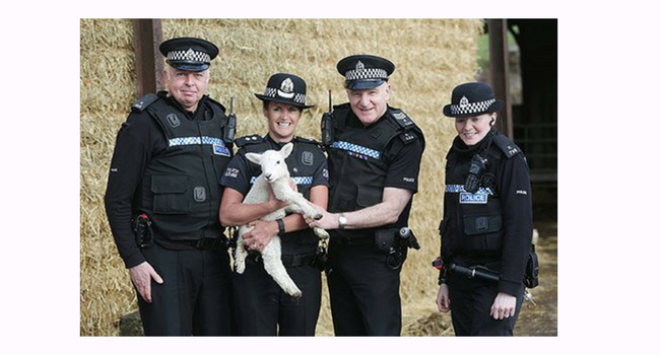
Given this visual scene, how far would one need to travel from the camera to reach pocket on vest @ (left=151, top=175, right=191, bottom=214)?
167 inches

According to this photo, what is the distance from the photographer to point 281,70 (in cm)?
683

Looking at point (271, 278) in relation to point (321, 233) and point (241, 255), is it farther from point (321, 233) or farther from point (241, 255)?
point (321, 233)

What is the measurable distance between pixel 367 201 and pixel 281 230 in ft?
1.91

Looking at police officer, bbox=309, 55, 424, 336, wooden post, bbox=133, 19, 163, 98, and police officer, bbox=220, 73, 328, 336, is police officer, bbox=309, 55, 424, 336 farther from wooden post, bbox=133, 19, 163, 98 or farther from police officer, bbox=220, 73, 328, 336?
wooden post, bbox=133, 19, 163, 98

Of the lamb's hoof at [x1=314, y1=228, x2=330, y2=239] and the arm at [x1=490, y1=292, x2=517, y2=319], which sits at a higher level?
the lamb's hoof at [x1=314, y1=228, x2=330, y2=239]

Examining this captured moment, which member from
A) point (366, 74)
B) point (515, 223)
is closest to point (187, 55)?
point (366, 74)

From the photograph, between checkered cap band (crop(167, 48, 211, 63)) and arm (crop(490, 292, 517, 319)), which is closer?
arm (crop(490, 292, 517, 319))

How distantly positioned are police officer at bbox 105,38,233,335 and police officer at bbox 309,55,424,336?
2.41 feet

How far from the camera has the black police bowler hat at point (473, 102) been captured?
425 cm

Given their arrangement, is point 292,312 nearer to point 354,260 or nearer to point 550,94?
point 354,260

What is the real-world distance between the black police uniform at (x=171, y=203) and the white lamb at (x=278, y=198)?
0.22 meters

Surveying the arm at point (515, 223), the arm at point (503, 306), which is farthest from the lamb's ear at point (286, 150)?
the arm at point (503, 306)

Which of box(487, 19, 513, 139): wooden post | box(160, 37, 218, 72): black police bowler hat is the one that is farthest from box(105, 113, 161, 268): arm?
box(487, 19, 513, 139): wooden post

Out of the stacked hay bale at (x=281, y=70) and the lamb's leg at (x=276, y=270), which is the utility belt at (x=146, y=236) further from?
the stacked hay bale at (x=281, y=70)
